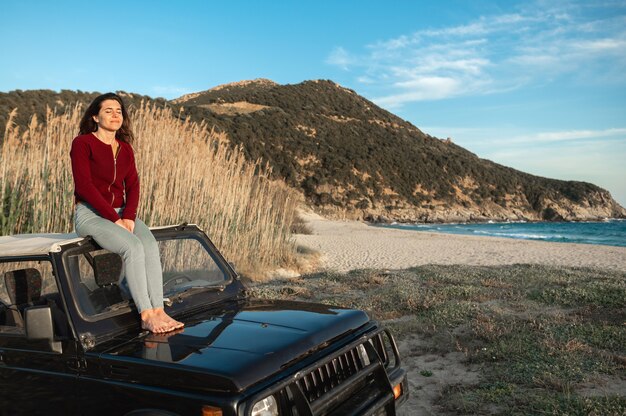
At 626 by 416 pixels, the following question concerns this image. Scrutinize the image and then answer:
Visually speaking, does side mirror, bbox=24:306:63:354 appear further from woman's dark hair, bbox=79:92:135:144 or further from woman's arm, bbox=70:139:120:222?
woman's dark hair, bbox=79:92:135:144

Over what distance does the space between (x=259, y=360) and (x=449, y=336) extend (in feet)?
14.9

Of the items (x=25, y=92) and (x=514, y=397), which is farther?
(x=25, y=92)

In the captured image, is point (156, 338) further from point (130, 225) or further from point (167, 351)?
point (130, 225)

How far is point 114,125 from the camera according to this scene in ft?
12.3

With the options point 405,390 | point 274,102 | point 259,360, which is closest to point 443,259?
point 405,390

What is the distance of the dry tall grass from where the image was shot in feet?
26.2

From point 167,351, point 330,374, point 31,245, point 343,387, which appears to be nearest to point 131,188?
point 31,245

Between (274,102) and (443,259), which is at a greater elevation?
(274,102)

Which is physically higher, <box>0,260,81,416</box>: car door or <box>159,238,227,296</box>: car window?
<box>159,238,227,296</box>: car window

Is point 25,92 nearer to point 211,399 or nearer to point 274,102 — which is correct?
point 274,102

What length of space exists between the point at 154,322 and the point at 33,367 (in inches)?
27.3

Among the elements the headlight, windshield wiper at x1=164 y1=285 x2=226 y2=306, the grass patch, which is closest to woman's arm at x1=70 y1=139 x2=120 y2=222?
windshield wiper at x1=164 y1=285 x2=226 y2=306

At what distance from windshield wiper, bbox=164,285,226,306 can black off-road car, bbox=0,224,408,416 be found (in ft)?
0.04

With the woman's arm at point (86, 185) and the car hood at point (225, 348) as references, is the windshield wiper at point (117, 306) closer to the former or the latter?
the car hood at point (225, 348)
